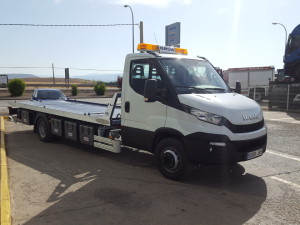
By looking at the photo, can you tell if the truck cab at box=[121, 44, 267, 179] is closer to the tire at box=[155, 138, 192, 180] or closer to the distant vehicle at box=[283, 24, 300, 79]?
the tire at box=[155, 138, 192, 180]

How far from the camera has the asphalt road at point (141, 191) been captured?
155 inches

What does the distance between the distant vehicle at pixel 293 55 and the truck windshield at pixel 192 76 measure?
15.0m

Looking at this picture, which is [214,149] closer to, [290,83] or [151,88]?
[151,88]

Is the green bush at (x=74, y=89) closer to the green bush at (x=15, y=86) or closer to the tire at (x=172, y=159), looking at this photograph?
the green bush at (x=15, y=86)

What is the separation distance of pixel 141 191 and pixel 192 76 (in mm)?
2346

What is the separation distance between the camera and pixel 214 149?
4.68 meters

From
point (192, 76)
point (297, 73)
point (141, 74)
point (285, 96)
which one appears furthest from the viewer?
point (297, 73)

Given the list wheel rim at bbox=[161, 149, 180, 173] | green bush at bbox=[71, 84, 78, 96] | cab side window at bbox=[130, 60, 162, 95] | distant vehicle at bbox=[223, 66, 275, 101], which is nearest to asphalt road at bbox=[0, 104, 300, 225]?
wheel rim at bbox=[161, 149, 180, 173]

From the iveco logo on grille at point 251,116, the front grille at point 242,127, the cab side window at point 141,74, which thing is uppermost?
the cab side window at point 141,74

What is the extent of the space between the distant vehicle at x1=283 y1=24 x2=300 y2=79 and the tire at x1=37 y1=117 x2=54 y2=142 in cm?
1610

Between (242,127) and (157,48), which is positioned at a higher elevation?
(157,48)

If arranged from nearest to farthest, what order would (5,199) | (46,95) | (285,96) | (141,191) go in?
(5,199), (141,191), (46,95), (285,96)

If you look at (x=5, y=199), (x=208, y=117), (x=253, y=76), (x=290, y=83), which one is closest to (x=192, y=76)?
(x=208, y=117)

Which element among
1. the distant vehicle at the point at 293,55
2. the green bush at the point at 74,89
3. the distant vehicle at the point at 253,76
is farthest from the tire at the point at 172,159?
the green bush at the point at 74,89
